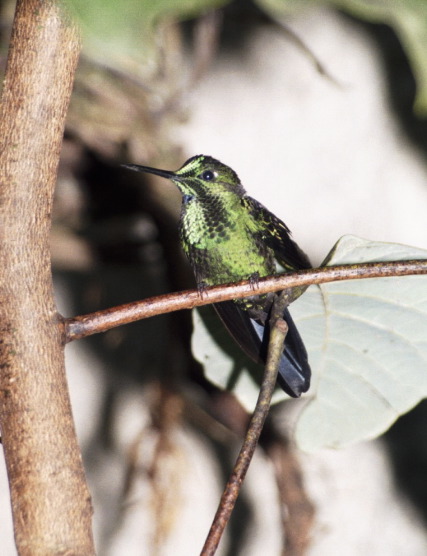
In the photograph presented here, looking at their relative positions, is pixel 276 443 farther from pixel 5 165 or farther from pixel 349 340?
pixel 5 165

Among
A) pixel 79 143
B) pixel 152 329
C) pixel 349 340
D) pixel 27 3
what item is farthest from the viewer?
pixel 152 329

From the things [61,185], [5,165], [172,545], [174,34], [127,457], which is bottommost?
[172,545]

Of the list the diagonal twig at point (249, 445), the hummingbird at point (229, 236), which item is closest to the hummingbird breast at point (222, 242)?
the hummingbird at point (229, 236)

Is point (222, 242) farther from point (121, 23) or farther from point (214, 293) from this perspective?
point (121, 23)

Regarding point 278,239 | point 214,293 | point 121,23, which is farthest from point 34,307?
point 278,239

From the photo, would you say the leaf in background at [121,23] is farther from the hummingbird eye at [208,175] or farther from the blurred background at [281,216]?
the blurred background at [281,216]

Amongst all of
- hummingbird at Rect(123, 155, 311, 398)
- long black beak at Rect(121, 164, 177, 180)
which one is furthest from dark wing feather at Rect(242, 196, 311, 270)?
long black beak at Rect(121, 164, 177, 180)

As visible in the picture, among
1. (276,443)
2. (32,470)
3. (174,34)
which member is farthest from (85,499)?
(174,34)
